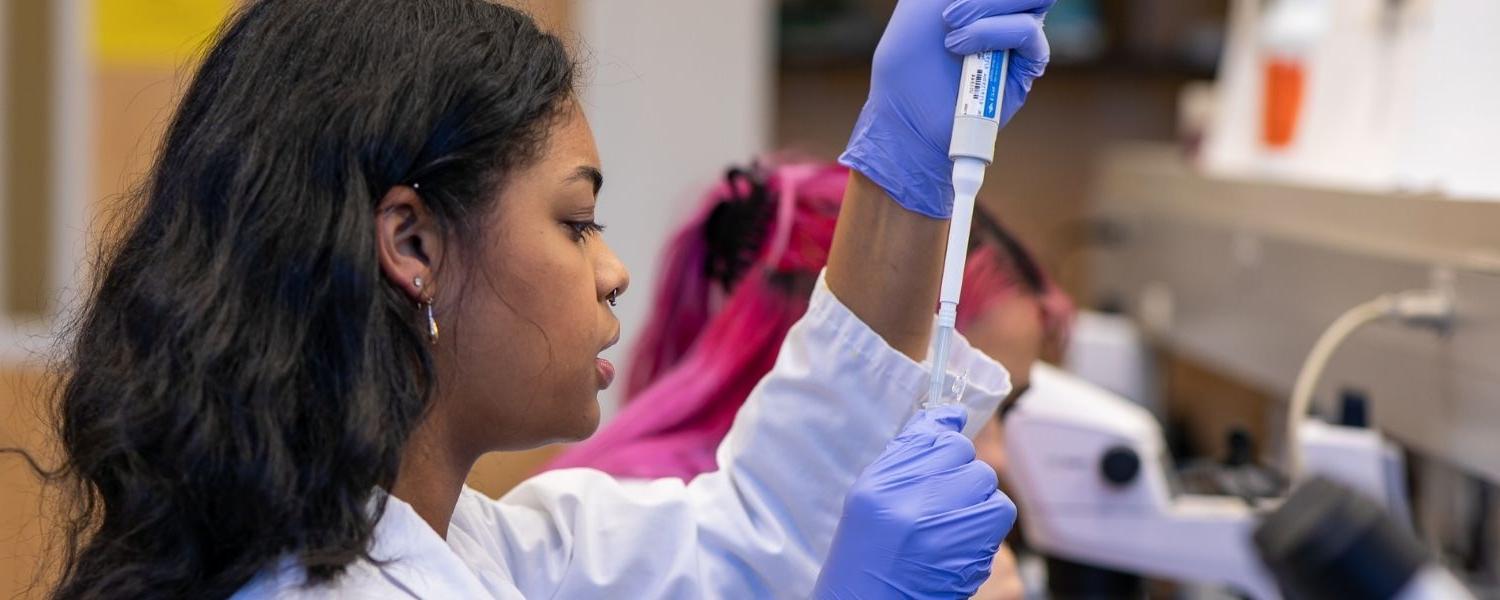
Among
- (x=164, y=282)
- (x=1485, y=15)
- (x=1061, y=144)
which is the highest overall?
(x=1485, y=15)

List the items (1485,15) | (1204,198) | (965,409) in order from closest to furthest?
(965,409)
(1485,15)
(1204,198)

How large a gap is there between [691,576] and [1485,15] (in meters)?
0.86

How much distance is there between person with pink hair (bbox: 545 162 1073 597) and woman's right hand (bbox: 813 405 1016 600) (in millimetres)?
461

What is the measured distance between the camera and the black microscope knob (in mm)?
1512

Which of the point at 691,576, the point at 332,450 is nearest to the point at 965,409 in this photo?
the point at 691,576

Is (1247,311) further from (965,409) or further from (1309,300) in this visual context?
(965,409)

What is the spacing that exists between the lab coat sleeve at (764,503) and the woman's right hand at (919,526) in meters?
0.14

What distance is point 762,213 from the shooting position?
4.84 ft

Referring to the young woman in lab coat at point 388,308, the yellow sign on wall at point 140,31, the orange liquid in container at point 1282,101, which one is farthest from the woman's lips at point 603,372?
the yellow sign on wall at point 140,31

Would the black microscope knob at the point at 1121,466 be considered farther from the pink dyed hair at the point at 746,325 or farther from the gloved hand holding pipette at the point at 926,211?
the gloved hand holding pipette at the point at 926,211

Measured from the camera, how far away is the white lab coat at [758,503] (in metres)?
1.03

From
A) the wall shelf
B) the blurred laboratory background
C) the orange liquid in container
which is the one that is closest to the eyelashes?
the blurred laboratory background

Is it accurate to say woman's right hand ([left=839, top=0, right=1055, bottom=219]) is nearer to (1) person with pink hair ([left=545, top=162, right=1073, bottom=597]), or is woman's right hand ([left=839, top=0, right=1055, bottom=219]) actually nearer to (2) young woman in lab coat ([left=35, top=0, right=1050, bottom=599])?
(2) young woman in lab coat ([left=35, top=0, right=1050, bottom=599])

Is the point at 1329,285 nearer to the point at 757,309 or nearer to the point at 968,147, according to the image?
the point at 757,309
